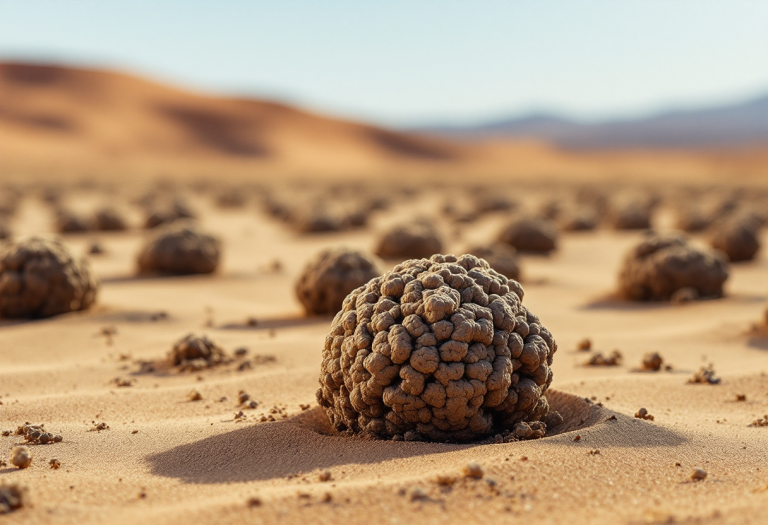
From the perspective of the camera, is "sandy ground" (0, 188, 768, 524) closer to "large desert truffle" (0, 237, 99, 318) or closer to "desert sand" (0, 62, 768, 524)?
"desert sand" (0, 62, 768, 524)

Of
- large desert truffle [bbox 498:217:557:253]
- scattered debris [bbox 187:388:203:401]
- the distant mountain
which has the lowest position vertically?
scattered debris [bbox 187:388:203:401]

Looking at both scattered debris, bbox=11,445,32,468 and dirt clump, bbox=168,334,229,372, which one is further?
dirt clump, bbox=168,334,229,372

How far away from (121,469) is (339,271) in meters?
4.10

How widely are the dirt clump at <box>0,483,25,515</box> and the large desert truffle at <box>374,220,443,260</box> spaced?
28.6ft

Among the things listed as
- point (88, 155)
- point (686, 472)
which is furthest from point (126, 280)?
point (88, 155)

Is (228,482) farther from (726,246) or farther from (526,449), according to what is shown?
(726,246)

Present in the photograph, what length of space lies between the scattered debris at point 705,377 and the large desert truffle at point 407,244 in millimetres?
6299

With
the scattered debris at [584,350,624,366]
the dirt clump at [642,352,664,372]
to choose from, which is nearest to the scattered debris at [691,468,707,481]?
the dirt clump at [642,352,664,372]

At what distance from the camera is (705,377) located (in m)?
5.15

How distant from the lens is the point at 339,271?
7379 millimetres

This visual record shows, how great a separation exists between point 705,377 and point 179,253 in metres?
6.74

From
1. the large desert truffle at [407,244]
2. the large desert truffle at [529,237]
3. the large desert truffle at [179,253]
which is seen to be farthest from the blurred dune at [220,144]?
the large desert truffle at [179,253]

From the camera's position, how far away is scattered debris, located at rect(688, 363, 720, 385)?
5.13 m

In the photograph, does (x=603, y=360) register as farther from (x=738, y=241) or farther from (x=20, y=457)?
(x=738, y=241)
